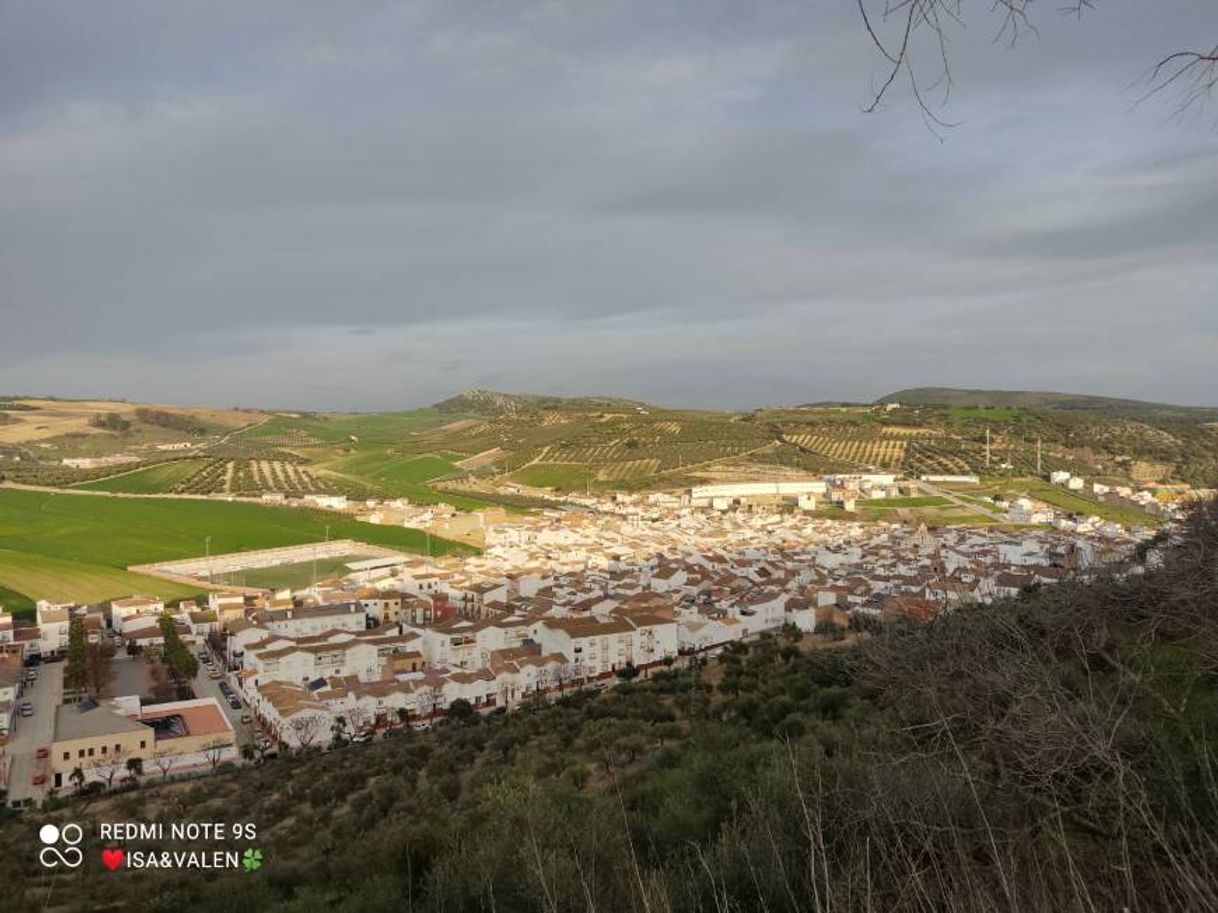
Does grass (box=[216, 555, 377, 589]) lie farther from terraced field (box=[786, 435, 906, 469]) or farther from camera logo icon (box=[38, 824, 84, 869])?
terraced field (box=[786, 435, 906, 469])

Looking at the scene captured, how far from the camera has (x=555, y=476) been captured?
72125 mm

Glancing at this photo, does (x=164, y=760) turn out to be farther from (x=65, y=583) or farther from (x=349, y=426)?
(x=349, y=426)

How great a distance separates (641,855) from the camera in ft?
15.8

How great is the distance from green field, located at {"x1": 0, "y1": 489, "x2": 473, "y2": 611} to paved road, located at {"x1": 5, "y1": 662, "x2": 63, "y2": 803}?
34.9 feet

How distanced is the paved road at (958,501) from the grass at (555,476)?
27.5 m

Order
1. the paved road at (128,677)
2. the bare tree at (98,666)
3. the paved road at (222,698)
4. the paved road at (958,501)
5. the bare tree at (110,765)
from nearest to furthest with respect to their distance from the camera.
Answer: the bare tree at (110,765) < the paved road at (222,698) < the paved road at (128,677) < the bare tree at (98,666) < the paved road at (958,501)

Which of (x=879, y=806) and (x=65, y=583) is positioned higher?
→ (x=879, y=806)

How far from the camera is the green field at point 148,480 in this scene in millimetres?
56281

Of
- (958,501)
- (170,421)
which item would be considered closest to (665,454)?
(958,501)

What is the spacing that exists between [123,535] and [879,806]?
46.0 metres

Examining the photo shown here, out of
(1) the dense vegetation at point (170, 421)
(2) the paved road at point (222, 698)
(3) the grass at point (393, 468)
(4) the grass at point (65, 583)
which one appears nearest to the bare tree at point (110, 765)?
(2) the paved road at point (222, 698)

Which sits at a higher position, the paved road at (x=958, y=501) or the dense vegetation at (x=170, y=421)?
the dense vegetation at (x=170, y=421)

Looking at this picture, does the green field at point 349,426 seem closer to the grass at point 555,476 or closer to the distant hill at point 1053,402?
the grass at point 555,476

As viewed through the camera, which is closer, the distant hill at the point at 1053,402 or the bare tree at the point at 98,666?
the bare tree at the point at 98,666
